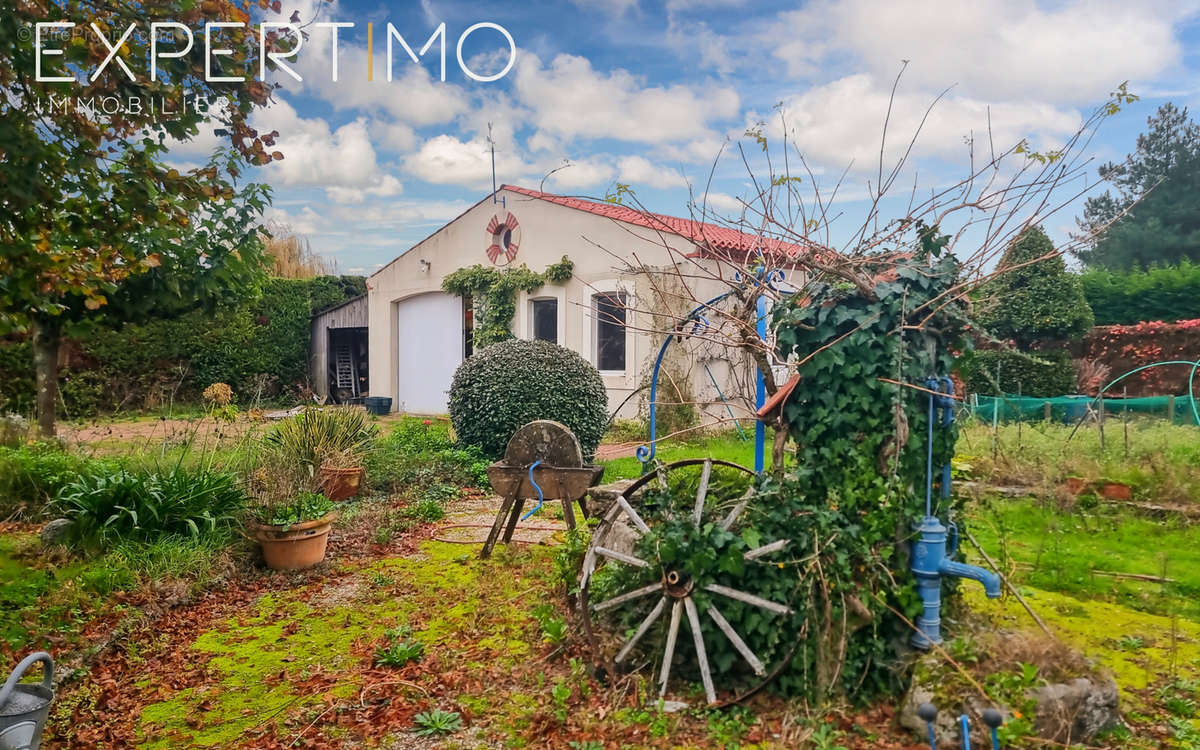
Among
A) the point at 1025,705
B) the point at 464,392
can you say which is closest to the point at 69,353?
the point at 464,392

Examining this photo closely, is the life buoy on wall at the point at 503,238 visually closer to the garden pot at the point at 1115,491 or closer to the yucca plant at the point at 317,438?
the yucca plant at the point at 317,438

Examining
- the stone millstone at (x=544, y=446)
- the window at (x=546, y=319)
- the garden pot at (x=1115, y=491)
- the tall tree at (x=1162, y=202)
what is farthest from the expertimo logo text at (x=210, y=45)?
the tall tree at (x=1162, y=202)

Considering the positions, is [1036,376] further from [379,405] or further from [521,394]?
[379,405]

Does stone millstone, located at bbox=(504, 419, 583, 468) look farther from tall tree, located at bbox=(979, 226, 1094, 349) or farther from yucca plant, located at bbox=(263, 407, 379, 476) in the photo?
tall tree, located at bbox=(979, 226, 1094, 349)

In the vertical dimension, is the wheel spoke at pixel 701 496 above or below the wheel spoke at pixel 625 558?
above

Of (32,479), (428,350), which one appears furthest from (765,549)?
(428,350)

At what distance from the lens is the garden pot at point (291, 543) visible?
18.1ft

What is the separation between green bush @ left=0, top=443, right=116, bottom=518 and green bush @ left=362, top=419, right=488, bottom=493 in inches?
103

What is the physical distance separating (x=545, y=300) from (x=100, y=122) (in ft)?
30.7

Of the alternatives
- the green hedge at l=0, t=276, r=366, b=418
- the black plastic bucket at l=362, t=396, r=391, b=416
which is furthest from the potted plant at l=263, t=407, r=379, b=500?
the black plastic bucket at l=362, t=396, r=391, b=416

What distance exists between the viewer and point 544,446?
19.1ft

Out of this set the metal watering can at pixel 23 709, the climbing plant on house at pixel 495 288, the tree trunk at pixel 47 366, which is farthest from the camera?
the climbing plant on house at pixel 495 288

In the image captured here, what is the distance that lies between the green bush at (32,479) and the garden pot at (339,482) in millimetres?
1854

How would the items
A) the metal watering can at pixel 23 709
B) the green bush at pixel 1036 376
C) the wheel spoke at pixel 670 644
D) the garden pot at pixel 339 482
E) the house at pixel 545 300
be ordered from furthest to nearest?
the green bush at pixel 1036 376 < the house at pixel 545 300 < the garden pot at pixel 339 482 < the wheel spoke at pixel 670 644 < the metal watering can at pixel 23 709
